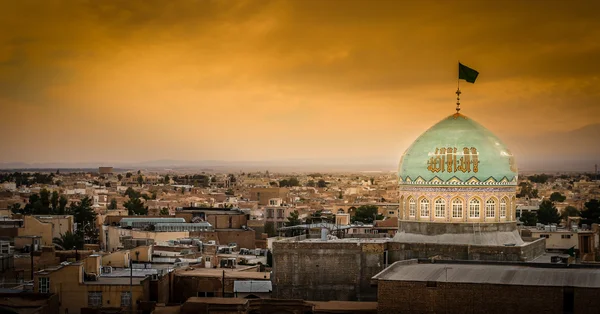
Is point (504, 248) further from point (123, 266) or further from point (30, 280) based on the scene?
point (30, 280)

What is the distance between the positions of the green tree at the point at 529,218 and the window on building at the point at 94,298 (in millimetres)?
46478

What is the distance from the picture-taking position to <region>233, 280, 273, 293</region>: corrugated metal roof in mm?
37844

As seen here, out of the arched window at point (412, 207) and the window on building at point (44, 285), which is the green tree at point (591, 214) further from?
the window on building at point (44, 285)

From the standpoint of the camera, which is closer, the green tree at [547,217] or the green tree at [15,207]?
the green tree at [547,217]

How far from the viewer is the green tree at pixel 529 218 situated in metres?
79.9

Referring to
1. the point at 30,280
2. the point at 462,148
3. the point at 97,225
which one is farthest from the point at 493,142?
the point at 97,225

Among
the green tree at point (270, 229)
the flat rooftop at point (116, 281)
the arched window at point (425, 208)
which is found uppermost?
the arched window at point (425, 208)

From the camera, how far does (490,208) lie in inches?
1471

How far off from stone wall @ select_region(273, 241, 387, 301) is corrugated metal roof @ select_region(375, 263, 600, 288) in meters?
2.01

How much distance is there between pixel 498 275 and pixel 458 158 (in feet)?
19.7

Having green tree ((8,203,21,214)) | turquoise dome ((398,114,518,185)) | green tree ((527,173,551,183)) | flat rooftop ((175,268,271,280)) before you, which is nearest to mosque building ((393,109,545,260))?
turquoise dome ((398,114,518,185))

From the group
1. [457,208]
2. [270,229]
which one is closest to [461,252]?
[457,208]

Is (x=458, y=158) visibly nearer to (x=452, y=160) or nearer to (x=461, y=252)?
(x=452, y=160)

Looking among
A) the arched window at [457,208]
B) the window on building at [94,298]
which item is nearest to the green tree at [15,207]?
the window on building at [94,298]
